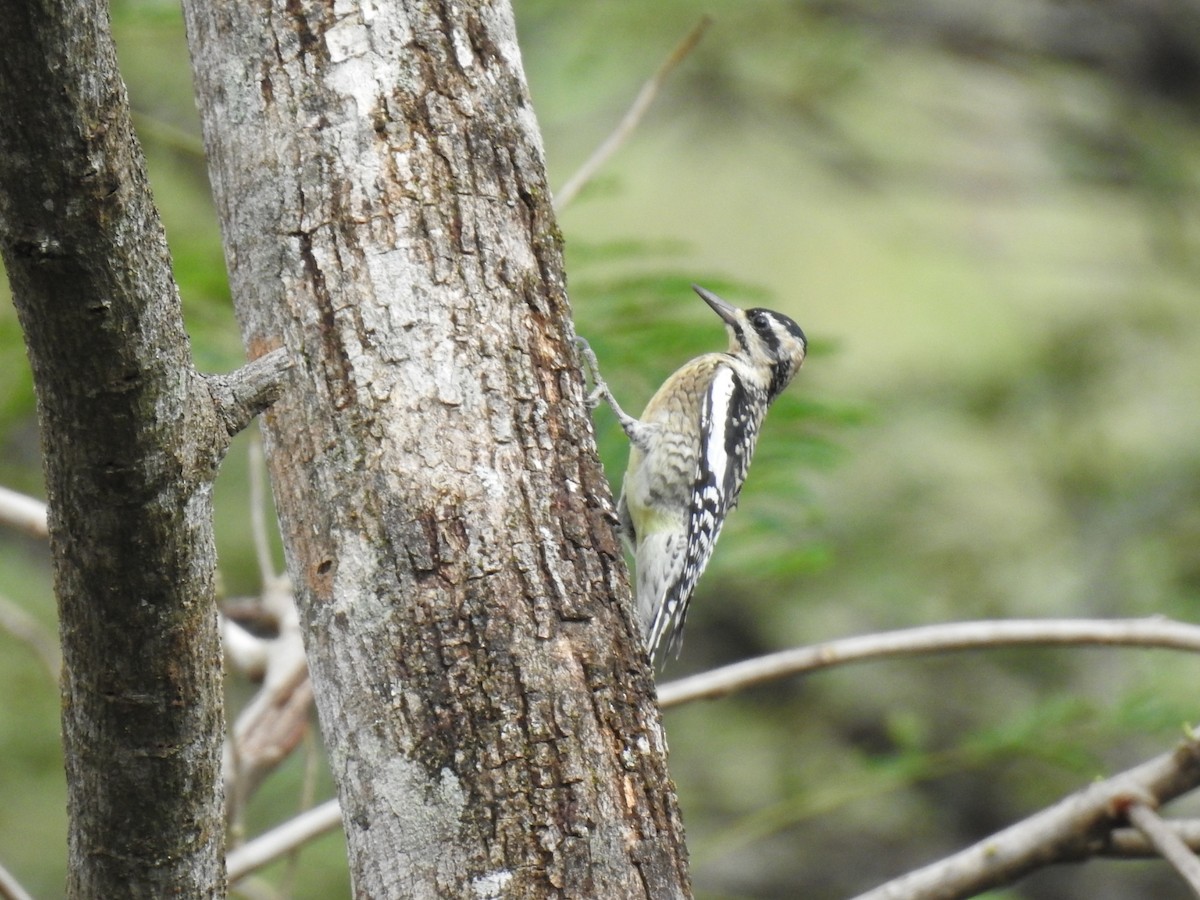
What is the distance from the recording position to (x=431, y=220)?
2.12 metres

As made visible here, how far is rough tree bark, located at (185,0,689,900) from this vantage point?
1.84m

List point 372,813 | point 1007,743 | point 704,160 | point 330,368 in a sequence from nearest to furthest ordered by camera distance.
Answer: point 372,813
point 330,368
point 1007,743
point 704,160

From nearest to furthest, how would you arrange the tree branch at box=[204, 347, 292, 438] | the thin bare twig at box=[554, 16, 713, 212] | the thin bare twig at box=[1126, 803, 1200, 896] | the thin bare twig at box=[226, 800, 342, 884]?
1. the tree branch at box=[204, 347, 292, 438]
2. the thin bare twig at box=[1126, 803, 1200, 896]
3. the thin bare twig at box=[226, 800, 342, 884]
4. the thin bare twig at box=[554, 16, 713, 212]

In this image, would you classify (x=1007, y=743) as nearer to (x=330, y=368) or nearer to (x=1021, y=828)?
(x=1021, y=828)

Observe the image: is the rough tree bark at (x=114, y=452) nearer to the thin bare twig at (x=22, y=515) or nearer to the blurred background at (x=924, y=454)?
the thin bare twig at (x=22, y=515)

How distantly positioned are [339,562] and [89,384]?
0.69 m

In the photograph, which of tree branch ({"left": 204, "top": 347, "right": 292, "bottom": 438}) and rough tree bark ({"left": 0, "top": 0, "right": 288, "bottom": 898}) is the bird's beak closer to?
tree branch ({"left": 204, "top": 347, "right": 292, "bottom": 438})

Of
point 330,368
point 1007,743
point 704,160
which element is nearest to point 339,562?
point 330,368

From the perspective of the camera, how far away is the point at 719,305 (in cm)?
498

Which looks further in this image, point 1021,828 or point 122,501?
point 1021,828

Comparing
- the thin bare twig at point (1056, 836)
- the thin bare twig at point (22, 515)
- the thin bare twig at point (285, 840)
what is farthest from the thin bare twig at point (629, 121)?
the thin bare twig at point (1056, 836)

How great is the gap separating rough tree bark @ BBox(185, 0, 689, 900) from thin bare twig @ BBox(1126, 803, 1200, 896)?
3.22 ft

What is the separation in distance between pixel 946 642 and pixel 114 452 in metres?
2.05

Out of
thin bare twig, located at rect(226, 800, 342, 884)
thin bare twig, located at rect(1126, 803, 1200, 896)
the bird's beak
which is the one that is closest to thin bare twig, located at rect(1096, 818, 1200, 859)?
thin bare twig, located at rect(1126, 803, 1200, 896)
